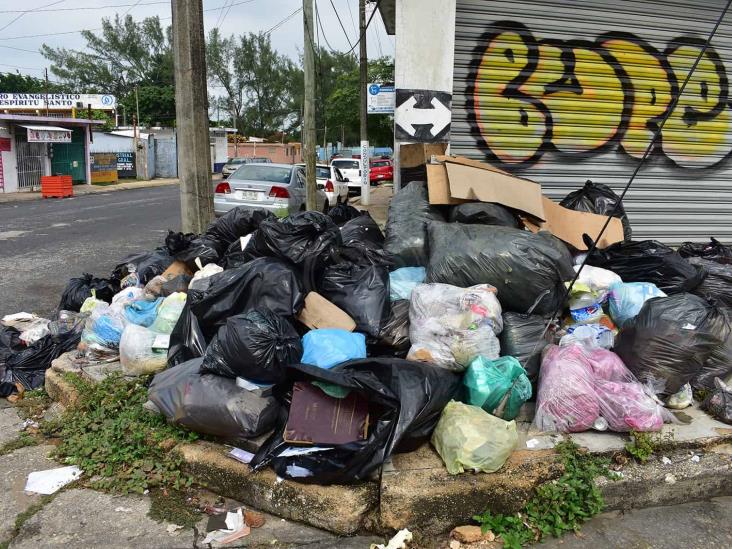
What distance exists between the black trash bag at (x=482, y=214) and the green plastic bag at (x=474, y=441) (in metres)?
1.71

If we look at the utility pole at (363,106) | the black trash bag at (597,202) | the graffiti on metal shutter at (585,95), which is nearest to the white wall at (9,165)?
the utility pole at (363,106)

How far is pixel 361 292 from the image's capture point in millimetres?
3756

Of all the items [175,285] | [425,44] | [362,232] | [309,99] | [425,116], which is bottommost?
[175,285]

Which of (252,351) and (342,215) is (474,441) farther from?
(342,215)

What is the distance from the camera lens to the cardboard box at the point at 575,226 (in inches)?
179

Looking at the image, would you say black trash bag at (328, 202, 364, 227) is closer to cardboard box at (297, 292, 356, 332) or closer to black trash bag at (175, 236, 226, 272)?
black trash bag at (175, 236, 226, 272)

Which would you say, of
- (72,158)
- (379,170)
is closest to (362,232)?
(72,158)

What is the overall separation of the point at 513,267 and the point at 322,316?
1169 millimetres

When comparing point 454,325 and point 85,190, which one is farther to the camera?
point 85,190

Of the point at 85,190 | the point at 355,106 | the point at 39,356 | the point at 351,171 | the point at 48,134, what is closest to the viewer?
the point at 39,356

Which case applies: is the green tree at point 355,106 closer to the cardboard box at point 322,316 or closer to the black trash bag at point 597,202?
the black trash bag at point 597,202

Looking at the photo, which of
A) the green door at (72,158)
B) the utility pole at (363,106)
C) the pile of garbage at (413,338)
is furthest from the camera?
the green door at (72,158)

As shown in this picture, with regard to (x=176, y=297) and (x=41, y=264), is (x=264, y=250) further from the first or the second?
(x=41, y=264)

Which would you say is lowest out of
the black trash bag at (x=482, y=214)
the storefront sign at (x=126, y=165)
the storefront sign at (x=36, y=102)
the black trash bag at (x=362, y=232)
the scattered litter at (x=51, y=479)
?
the scattered litter at (x=51, y=479)
